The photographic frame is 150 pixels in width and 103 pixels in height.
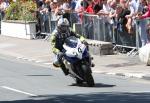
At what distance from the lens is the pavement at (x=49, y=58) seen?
2011 centimetres

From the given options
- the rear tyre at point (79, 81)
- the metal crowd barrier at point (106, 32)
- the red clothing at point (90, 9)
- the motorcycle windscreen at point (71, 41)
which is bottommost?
the rear tyre at point (79, 81)

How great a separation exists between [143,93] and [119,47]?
9709mm

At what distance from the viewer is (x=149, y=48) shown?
20922mm

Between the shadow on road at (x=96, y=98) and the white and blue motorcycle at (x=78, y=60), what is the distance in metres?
1.72

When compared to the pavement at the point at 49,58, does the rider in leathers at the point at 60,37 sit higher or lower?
higher

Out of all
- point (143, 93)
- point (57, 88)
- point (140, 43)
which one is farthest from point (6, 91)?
point (140, 43)

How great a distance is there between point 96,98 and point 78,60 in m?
2.89

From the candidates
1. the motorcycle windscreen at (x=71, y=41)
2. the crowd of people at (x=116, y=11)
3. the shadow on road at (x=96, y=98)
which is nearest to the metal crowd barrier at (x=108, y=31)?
the crowd of people at (x=116, y=11)

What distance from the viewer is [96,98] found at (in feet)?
47.1

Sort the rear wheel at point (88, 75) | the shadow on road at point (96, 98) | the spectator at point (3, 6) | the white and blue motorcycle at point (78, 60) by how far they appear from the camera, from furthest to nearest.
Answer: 1. the spectator at point (3, 6)
2. the white and blue motorcycle at point (78, 60)
3. the rear wheel at point (88, 75)
4. the shadow on road at point (96, 98)

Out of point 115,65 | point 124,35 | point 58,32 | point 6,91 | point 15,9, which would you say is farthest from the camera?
point 15,9

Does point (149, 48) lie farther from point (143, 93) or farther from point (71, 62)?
point (143, 93)

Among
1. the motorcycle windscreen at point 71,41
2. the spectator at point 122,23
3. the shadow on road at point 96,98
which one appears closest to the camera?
the shadow on road at point 96,98

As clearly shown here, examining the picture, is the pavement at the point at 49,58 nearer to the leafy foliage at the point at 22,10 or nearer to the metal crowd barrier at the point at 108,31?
the metal crowd barrier at the point at 108,31
